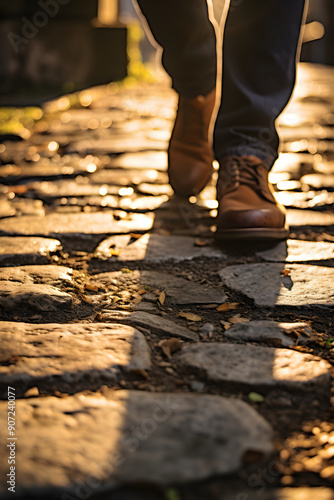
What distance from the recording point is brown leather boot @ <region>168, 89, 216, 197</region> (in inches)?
105

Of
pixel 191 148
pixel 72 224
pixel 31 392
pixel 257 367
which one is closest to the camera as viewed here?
pixel 31 392

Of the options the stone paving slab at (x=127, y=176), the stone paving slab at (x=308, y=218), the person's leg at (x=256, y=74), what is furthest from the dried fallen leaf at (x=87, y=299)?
the stone paving slab at (x=127, y=176)

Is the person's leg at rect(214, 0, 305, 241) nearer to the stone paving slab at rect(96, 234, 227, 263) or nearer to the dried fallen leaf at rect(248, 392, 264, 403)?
the stone paving slab at rect(96, 234, 227, 263)

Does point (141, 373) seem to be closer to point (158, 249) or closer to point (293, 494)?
point (293, 494)

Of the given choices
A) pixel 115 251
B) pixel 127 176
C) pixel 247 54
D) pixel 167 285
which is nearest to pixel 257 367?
pixel 167 285

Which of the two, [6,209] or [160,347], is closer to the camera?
[160,347]

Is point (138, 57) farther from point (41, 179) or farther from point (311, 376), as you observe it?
point (311, 376)

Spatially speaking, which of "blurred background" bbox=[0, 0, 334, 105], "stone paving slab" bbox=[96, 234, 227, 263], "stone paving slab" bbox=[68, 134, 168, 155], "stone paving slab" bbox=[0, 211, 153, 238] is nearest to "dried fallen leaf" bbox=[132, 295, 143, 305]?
"stone paving slab" bbox=[96, 234, 227, 263]

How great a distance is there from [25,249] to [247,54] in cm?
110

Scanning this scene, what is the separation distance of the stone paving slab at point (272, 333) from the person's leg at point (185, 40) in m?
1.41

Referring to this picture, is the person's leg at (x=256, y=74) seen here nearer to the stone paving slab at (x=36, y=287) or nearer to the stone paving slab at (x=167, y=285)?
the stone paving slab at (x=167, y=285)

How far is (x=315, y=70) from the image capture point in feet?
33.4

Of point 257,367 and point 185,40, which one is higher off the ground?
point 185,40

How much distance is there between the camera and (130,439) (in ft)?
3.19
